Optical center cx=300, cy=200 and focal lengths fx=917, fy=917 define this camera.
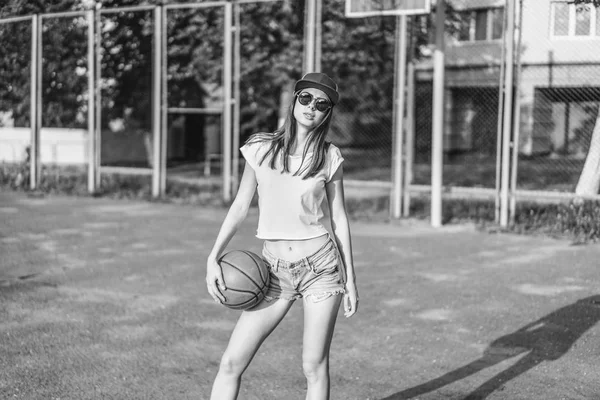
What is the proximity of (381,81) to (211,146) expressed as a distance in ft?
26.9

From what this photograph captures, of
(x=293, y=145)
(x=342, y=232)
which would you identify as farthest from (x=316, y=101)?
(x=342, y=232)

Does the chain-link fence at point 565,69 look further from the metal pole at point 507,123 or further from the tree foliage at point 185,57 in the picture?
the tree foliage at point 185,57

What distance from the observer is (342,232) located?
423 cm

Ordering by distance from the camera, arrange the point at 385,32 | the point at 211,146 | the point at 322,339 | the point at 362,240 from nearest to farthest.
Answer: the point at 322,339 → the point at 362,240 → the point at 385,32 → the point at 211,146

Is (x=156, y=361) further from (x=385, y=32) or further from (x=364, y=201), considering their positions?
(x=385, y=32)

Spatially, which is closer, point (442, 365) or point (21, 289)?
point (442, 365)

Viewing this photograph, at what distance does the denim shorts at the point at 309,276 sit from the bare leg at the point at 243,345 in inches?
2.6

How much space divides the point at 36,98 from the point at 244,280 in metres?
14.4

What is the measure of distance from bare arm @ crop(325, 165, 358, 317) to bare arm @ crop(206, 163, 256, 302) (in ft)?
1.20

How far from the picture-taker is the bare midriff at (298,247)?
13.5ft

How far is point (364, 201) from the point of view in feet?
50.0

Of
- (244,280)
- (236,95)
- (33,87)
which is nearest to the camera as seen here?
(244,280)

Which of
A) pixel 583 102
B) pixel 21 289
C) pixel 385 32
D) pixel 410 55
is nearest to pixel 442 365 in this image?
pixel 21 289

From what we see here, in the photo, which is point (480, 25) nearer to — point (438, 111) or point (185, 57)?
point (185, 57)
